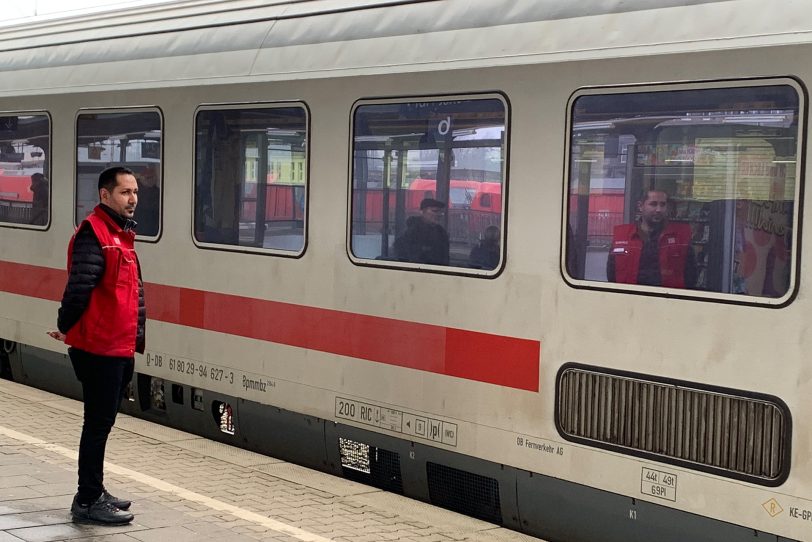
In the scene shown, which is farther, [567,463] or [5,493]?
[5,493]

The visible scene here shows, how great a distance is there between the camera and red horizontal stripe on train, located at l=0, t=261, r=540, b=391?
650cm

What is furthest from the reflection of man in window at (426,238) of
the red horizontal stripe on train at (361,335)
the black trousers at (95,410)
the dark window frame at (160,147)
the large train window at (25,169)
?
the large train window at (25,169)

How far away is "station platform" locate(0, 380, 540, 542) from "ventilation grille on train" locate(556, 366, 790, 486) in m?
0.86

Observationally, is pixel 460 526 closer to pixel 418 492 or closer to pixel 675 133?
pixel 418 492

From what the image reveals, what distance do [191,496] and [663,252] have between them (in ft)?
10.5

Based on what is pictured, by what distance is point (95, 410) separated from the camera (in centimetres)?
635

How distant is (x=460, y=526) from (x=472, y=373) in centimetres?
86

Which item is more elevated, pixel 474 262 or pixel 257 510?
pixel 474 262

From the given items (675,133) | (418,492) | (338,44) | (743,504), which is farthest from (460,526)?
(338,44)

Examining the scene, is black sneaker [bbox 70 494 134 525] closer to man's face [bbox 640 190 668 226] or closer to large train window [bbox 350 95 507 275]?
large train window [bbox 350 95 507 275]

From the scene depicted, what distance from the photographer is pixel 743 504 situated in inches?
212

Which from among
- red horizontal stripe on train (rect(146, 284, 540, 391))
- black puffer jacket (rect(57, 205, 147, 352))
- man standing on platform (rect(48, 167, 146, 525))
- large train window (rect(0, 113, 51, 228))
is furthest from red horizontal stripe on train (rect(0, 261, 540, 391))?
large train window (rect(0, 113, 51, 228))

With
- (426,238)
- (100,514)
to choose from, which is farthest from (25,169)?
(100,514)

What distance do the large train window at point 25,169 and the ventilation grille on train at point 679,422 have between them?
6.10 m
